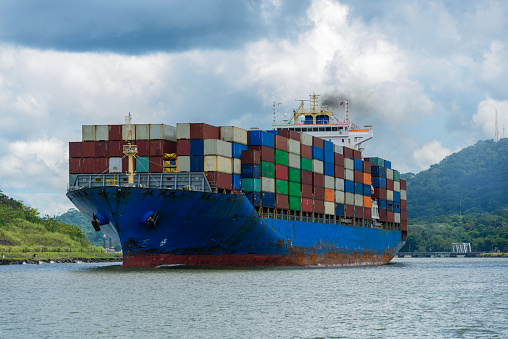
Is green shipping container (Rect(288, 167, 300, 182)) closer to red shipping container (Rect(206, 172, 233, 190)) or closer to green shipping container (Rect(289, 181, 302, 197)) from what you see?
green shipping container (Rect(289, 181, 302, 197))

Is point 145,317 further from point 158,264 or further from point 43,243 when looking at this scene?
point 43,243

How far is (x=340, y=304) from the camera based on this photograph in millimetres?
33375

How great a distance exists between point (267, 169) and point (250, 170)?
2.13 metres

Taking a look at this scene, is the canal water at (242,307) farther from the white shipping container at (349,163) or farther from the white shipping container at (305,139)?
the white shipping container at (349,163)

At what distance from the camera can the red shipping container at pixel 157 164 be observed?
4988 centimetres

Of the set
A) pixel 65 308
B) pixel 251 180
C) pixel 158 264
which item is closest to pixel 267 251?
pixel 251 180

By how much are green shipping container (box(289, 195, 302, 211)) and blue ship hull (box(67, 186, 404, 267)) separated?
131 centimetres

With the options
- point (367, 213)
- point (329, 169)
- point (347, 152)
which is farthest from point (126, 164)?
point (367, 213)

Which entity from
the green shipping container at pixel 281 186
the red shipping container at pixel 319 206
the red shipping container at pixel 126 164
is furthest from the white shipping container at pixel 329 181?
the red shipping container at pixel 126 164

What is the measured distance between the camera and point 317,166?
202 ft

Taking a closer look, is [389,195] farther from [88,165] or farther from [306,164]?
[88,165]

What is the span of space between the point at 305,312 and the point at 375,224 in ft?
155

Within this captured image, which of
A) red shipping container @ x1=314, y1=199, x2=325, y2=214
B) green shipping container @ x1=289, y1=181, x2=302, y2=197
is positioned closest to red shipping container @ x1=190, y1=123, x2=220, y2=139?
green shipping container @ x1=289, y1=181, x2=302, y2=197

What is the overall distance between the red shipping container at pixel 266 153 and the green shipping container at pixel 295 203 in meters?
4.22
